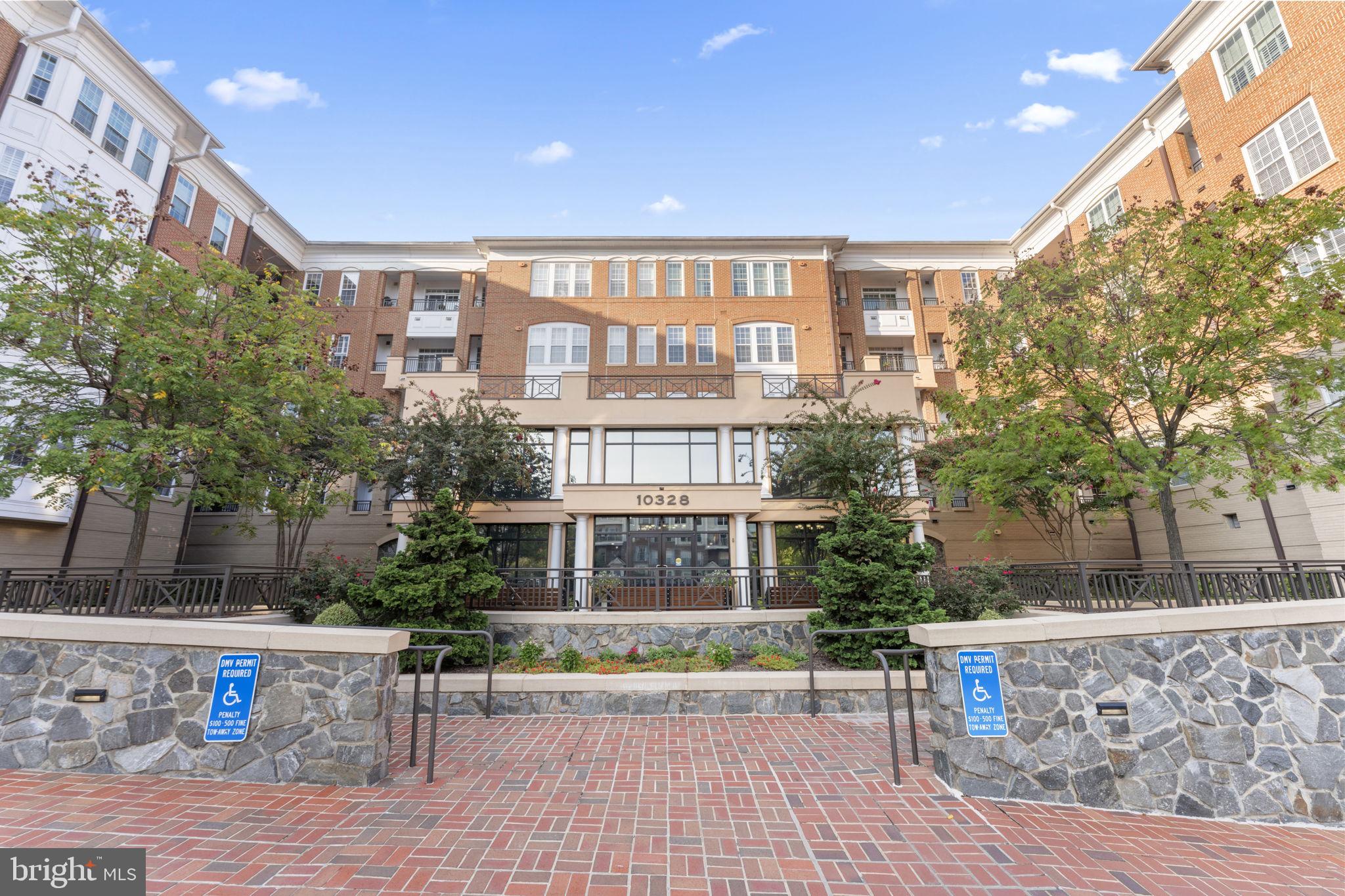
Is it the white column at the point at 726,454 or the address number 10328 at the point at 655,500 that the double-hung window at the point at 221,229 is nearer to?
the address number 10328 at the point at 655,500

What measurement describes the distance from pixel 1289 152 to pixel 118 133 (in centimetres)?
3547

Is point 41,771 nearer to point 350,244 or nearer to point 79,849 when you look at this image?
point 79,849

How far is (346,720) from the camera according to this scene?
5309 mm

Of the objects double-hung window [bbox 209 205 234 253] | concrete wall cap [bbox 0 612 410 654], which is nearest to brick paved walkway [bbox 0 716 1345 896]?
concrete wall cap [bbox 0 612 410 654]

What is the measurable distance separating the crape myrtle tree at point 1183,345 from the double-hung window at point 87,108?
1043 inches

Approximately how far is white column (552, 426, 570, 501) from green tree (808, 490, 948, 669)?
33.0ft

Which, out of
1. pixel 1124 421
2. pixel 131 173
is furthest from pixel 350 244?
pixel 1124 421

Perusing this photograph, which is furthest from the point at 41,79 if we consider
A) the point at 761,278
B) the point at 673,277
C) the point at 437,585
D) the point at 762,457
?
the point at 762,457

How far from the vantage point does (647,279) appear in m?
25.2

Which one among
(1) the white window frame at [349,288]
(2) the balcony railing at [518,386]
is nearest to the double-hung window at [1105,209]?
(2) the balcony railing at [518,386]

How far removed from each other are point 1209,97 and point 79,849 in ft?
94.8

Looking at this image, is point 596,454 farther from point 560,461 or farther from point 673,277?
point 673,277

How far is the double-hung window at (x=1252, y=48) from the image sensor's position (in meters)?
16.3

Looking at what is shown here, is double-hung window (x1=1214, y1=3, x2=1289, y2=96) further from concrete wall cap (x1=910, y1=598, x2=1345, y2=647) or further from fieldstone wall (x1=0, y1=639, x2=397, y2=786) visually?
fieldstone wall (x1=0, y1=639, x2=397, y2=786)
